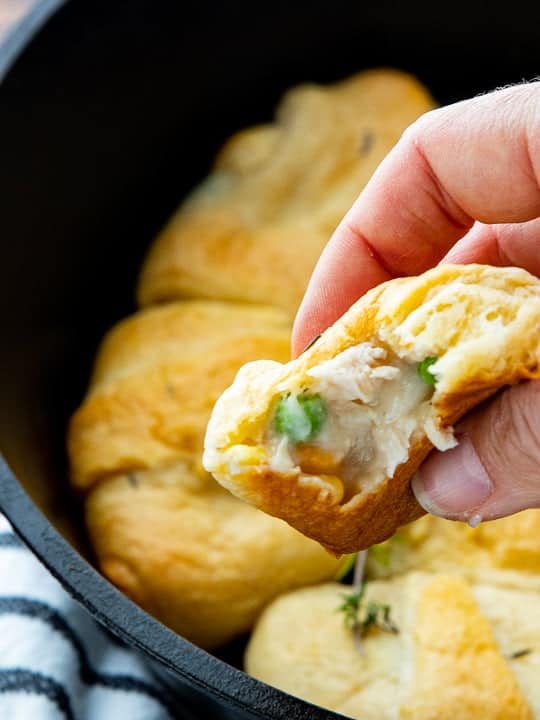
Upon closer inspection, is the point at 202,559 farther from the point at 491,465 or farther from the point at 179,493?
the point at 491,465

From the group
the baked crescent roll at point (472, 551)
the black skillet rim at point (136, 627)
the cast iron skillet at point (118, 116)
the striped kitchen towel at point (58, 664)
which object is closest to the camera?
the black skillet rim at point (136, 627)

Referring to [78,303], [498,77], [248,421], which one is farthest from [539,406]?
[498,77]

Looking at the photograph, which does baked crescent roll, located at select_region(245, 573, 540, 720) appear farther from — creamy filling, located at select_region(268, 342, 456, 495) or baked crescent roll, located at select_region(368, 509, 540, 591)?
creamy filling, located at select_region(268, 342, 456, 495)

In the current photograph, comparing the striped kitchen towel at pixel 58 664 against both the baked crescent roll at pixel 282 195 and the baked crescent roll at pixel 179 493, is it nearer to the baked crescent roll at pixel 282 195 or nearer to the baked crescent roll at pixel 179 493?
the baked crescent roll at pixel 179 493

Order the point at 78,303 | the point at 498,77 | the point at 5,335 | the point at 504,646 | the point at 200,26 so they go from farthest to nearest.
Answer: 1. the point at 498,77
2. the point at 200,26
3. the point at 78,303
4. the point at 5,335
5. the point at 504,646

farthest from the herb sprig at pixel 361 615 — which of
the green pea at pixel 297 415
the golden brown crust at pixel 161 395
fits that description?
the green pea at pixel 297 415

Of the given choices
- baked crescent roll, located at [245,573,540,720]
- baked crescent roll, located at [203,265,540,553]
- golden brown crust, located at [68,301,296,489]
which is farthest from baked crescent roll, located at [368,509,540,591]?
baked crescent roll, located at [203,265,540,553]

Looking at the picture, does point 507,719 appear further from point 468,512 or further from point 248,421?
point 248,421
